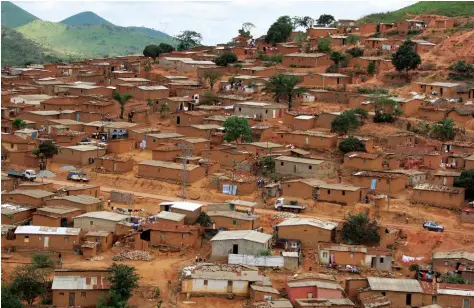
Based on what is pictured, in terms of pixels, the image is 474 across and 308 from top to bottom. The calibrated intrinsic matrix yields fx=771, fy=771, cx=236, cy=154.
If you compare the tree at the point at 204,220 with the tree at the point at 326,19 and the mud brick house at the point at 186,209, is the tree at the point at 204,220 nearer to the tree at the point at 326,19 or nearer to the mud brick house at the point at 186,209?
the mud brick house at the point at 186,209

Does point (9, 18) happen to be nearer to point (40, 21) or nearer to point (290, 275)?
point (40, 21)

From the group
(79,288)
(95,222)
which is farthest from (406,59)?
(79,288)

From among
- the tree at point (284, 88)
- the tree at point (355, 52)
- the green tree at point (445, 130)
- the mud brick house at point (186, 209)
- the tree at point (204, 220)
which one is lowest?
the tree at point (204, 220)

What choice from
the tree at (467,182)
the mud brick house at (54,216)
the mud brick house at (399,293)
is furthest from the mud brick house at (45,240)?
the tree at (467,182)

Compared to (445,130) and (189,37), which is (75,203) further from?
(189,37)

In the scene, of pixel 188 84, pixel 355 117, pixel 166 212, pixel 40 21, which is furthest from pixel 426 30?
pixel 40 21
